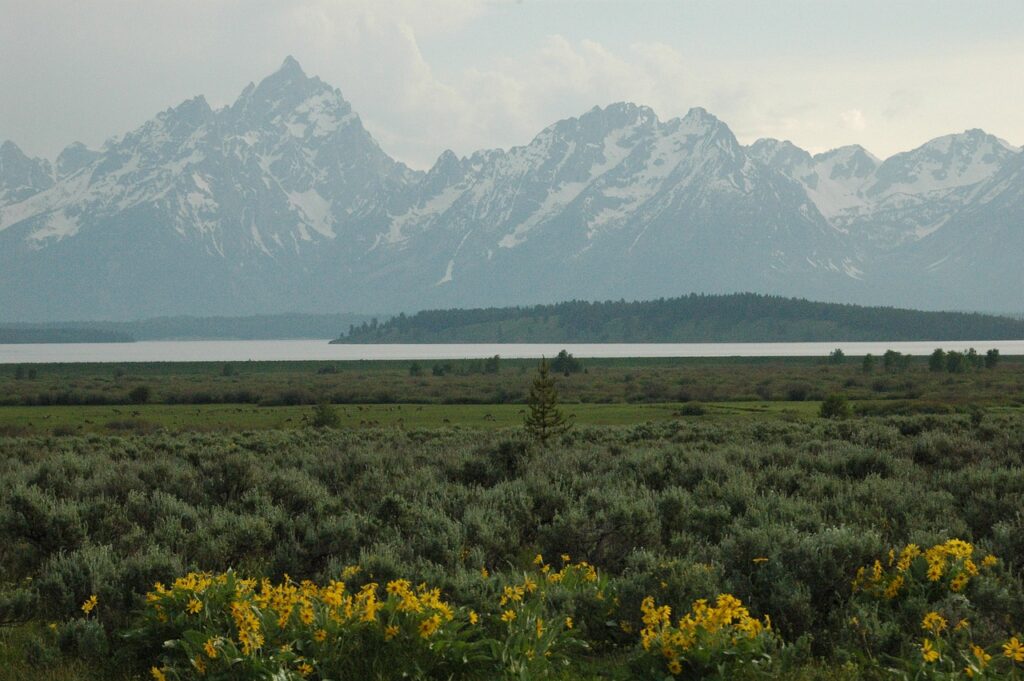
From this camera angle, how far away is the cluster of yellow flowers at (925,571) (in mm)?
10008

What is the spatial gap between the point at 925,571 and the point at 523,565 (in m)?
5.78

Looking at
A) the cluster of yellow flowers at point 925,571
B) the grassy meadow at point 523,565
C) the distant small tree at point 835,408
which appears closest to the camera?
the grassy meadow at point 523,565

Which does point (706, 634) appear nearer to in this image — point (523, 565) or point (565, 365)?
point (523, 565)

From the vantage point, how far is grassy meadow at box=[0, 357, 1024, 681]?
29.4ft

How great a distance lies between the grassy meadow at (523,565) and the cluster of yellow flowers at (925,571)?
0.12ft

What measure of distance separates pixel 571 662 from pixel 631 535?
182 inches

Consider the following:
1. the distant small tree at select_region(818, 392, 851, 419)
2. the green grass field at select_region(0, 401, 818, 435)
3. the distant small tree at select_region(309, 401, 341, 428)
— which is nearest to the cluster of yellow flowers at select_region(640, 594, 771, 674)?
the green grass field at select_region(0, 401, 818, 435)

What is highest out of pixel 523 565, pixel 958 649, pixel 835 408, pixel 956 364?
pixel 956 364

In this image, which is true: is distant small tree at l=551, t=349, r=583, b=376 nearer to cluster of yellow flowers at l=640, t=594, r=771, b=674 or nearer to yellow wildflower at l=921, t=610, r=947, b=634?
yellow wildflower at l=921, t=610, r=947, b=634

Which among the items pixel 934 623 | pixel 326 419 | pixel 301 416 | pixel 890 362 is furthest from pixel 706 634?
pixel 890 362

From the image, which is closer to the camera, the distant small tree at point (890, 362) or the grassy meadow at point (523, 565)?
the grassy meadow at point (523, 565)

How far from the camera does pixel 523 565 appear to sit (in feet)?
47.4

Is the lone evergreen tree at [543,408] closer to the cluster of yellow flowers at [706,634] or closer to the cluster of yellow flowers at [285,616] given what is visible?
the cluster of yellow flowers at [285,616]

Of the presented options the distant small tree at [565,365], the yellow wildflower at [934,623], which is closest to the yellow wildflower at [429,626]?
the yellow wildflower at [934,623]
